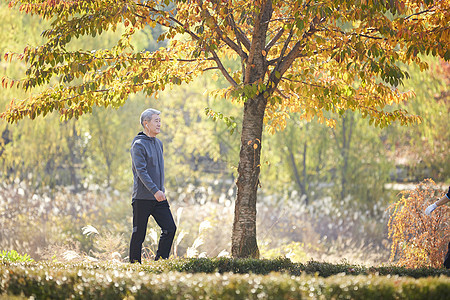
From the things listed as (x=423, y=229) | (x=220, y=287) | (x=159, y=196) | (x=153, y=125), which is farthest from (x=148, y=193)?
(x=423, y=229)

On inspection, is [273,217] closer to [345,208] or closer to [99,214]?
[345,208]

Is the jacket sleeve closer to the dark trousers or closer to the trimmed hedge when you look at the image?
the dark trousers

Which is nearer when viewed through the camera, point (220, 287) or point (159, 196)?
point (220, 287)

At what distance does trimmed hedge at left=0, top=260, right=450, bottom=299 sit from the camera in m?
3.66

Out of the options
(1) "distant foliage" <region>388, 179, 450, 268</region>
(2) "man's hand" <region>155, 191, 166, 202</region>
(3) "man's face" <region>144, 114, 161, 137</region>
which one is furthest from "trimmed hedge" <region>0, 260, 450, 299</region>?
(1) "distant foliage" <region>388, 179, 450, 268</region>

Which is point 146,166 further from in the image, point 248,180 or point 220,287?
point 220,287

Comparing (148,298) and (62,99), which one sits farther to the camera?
(62,99)

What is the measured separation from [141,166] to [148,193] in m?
0.32

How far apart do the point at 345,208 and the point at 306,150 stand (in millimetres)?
2279

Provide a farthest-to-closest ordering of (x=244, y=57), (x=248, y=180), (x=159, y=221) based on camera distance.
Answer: (x=244, y=57), (x=248, y=180), (x=159, y=221)

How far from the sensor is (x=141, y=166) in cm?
629

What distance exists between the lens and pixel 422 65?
630 cm

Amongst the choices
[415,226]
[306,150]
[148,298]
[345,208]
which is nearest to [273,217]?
[345,208]

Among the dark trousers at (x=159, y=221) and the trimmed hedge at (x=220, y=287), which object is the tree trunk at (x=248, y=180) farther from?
the trimmed hedge at (x=220, y=287)
